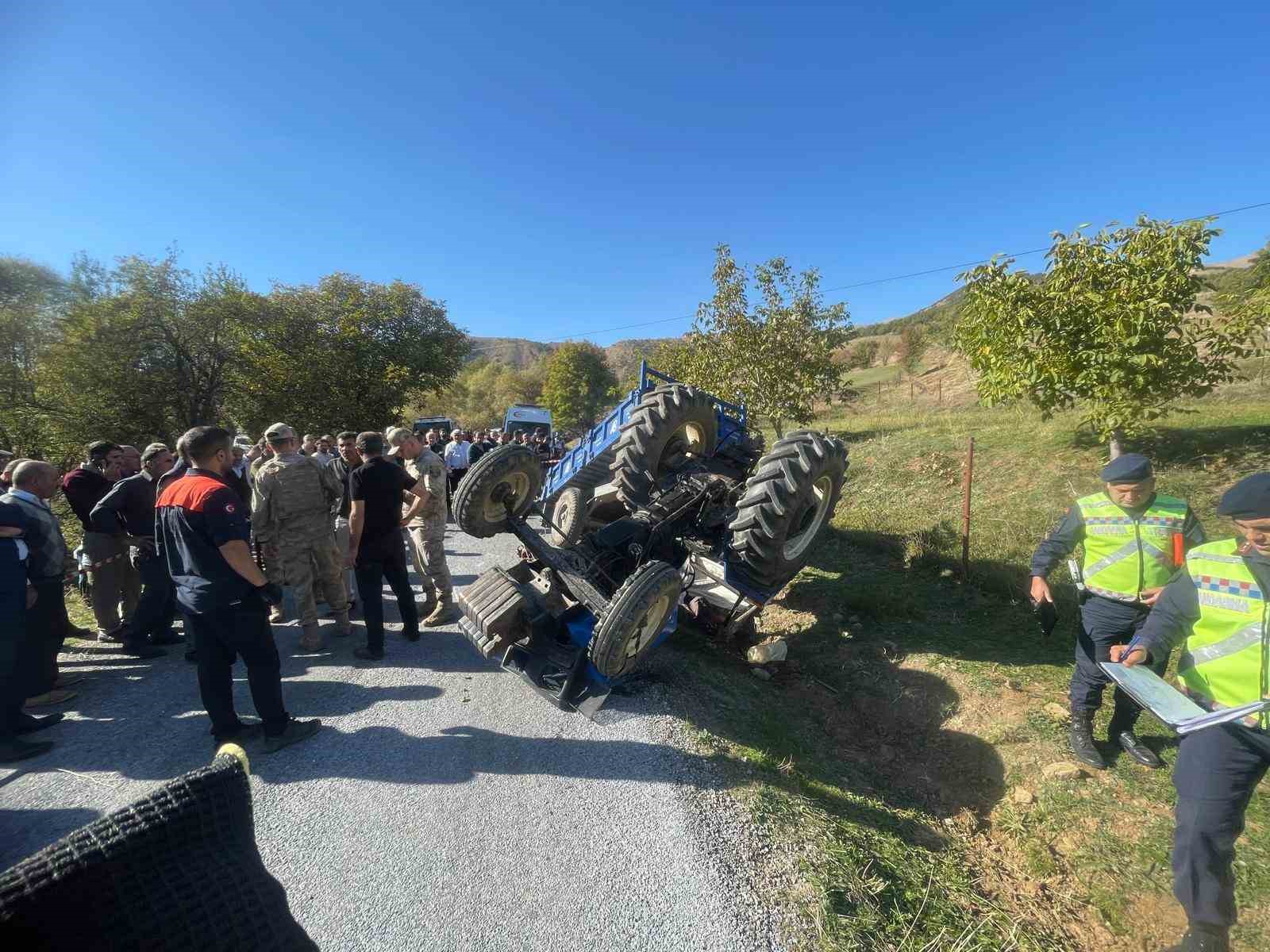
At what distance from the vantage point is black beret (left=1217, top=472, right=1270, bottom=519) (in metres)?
1.93

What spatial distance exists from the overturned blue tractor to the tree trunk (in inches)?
200

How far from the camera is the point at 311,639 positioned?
4250mm

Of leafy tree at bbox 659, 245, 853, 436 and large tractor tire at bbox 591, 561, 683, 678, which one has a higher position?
leafy tree at bbox 659, 245, 853, 436

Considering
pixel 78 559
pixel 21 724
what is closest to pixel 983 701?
pixel 21 724

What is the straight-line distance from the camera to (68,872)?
0.71 m

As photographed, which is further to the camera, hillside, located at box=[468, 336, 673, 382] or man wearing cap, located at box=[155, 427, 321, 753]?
hillside, located at box=[468, 336, 673, 382]

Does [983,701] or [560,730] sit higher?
[560,730]

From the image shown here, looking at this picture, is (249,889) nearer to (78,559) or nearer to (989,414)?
(78,559)

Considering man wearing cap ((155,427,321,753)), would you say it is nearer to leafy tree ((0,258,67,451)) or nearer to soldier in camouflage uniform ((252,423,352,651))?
soldier in camouflage uniform ((252,423,352,651))

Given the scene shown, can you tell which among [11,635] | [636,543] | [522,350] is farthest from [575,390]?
[522,350]

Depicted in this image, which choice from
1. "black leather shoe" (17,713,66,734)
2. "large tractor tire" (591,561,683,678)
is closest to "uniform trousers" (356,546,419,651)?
"black leather shoe" (17,713,66,734)

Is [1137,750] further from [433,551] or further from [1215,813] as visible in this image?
[433,551]

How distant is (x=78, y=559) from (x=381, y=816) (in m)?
4.16

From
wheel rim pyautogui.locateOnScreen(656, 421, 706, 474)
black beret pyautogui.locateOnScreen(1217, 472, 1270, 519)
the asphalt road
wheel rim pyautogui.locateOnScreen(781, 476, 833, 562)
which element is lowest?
the asphalt road
